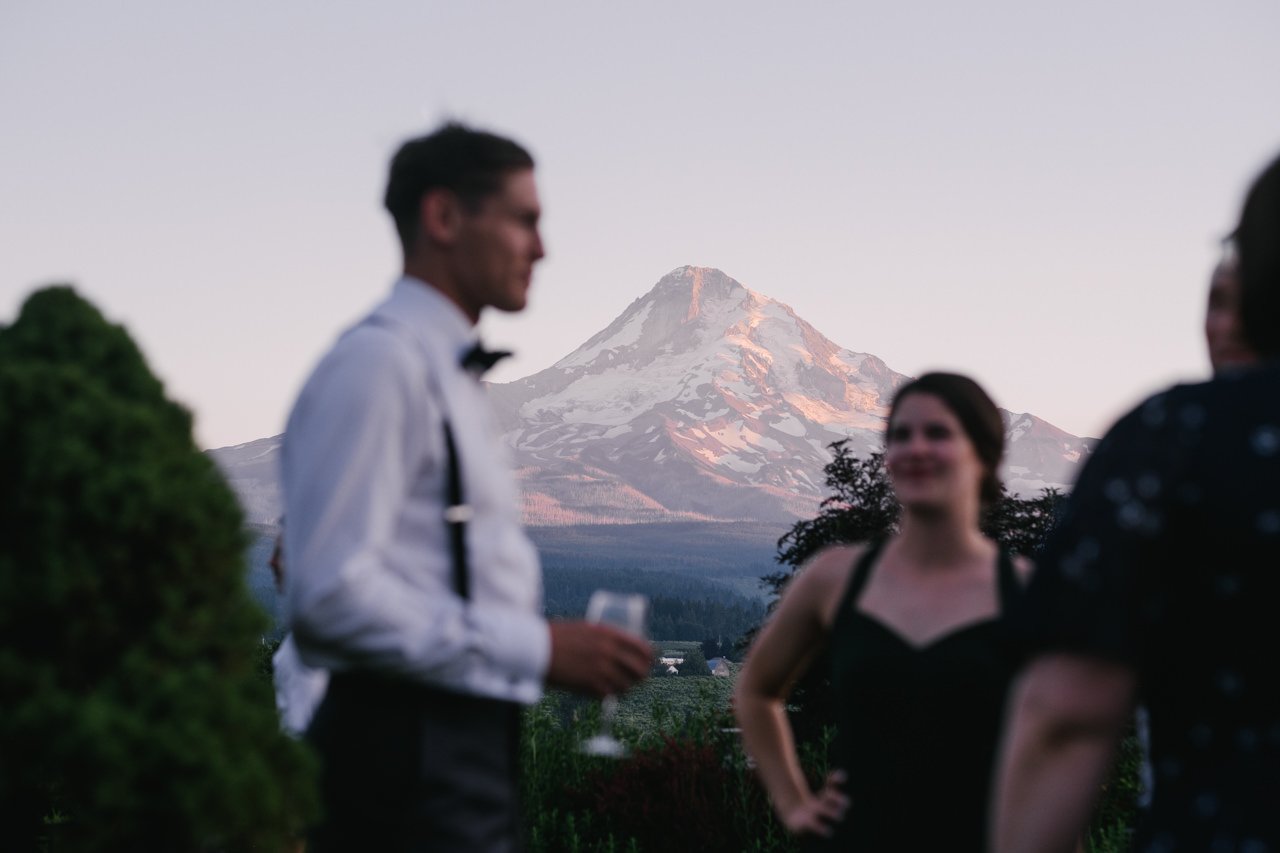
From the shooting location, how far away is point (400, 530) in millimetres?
2498

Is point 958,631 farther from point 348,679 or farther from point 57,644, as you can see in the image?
point 57,644

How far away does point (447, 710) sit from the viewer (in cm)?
246

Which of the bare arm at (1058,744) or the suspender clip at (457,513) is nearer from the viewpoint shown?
the bare arm at (1058,744)

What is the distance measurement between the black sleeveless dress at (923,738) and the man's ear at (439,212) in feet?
5.43

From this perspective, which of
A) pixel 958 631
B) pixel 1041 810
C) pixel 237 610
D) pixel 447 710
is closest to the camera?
pixel 1041 810

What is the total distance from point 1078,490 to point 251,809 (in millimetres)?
1353

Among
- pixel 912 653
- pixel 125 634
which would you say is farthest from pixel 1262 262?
pixel 912 653

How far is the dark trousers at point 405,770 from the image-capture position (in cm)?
239

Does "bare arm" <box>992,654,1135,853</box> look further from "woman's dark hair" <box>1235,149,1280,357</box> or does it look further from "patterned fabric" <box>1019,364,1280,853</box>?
"woman's dark hair" <box>1235,149,1280,357</box>

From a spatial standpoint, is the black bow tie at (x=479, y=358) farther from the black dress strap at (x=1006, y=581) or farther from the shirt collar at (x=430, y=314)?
the black dress strap at (x=1006, y=581)

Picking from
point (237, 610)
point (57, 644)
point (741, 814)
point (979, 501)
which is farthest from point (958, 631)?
point (741, 814)

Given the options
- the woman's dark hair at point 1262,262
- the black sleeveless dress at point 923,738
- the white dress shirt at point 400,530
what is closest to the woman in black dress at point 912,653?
the black sleeveless dress at point 923,738

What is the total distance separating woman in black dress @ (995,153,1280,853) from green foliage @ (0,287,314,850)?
1.20 meters

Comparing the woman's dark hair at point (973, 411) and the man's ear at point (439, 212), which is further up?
the man's ear at point (439, 212)
